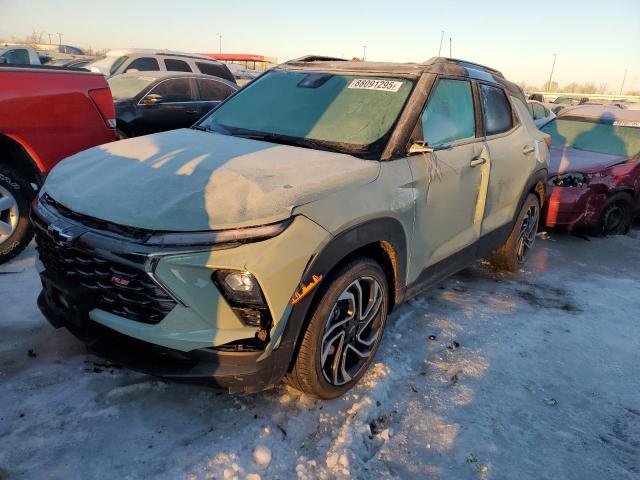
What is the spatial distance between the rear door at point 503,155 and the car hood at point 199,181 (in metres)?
1.57

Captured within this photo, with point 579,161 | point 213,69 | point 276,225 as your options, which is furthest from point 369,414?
point 213,69

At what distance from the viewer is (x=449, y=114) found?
3477 millimetres

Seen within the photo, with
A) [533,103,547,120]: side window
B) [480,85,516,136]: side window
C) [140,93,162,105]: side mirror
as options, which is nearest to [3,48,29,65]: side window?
[140,93,162,105]: side mirror

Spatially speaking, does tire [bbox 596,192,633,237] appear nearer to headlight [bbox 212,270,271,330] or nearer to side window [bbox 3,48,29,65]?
headlight [bbox 212,270,271,330]

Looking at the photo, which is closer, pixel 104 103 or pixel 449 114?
pixel 449 114

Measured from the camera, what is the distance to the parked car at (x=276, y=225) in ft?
6.96

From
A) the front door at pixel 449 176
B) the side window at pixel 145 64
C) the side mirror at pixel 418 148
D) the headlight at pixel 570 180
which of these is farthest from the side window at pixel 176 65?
the side mirror at pixel 418 148

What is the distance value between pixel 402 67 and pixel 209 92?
6.23 metres

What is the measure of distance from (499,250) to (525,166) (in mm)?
803

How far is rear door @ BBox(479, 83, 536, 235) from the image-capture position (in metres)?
3.93

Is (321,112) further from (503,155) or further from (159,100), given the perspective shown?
(159,100)

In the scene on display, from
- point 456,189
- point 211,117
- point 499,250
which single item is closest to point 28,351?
point 211,117

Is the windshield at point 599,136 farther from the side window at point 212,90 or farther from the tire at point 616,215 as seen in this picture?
the side window at point 212,90

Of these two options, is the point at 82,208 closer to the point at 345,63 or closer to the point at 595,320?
the point at 345,63
